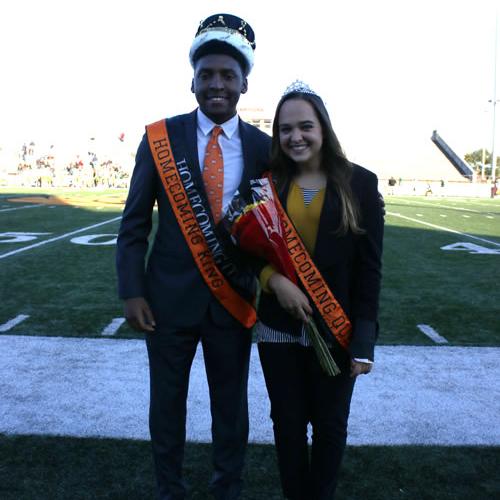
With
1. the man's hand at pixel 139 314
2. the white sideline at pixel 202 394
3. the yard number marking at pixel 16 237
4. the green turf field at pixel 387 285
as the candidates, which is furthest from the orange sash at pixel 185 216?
the yard number marking at pixel 16 237

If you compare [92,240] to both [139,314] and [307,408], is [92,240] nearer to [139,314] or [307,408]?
[139,314]

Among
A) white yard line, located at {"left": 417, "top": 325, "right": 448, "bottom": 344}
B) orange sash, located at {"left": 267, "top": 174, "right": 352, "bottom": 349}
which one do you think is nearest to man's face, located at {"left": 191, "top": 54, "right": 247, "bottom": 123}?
orange sash, located at {"left": 267, "top": 174, "right": 352, "bottom": 349}

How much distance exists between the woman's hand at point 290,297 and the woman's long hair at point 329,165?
0.24 meters

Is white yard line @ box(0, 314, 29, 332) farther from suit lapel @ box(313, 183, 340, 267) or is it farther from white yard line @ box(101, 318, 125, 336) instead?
suit lapel @ box(313, 183, 340, 267)

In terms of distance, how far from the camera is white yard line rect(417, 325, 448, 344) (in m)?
4.54

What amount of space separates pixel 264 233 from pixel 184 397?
738 millimetres

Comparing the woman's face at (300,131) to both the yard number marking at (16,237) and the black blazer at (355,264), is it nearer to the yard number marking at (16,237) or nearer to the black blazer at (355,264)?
the black blazer at (355,264)

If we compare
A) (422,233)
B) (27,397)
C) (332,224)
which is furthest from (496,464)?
(422,233)

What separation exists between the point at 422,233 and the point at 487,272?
4.92 meters

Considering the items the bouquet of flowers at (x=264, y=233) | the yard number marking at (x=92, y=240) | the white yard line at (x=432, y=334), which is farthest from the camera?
the yard number marking at (x=92, y=240)

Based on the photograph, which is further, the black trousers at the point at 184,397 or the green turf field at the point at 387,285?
the green turf field at the point at 387,285

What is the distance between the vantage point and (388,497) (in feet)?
7.95

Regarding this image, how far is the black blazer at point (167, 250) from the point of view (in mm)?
2158

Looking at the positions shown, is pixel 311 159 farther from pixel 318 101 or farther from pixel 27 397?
pixel 27 397
